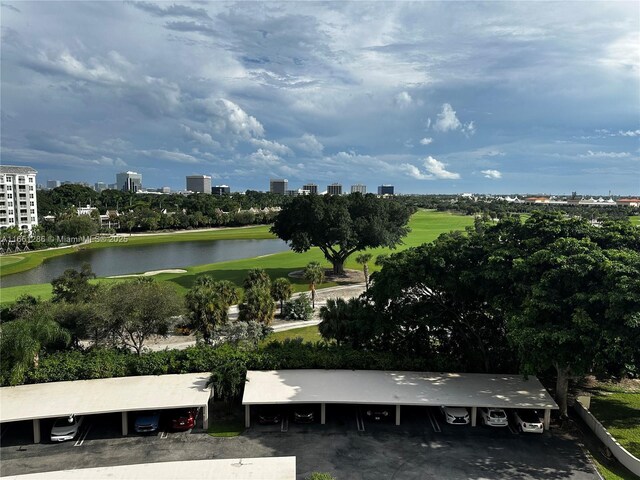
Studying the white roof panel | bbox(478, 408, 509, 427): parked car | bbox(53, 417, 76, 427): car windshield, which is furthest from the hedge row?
the white roof panel

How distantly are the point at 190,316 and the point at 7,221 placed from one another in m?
104

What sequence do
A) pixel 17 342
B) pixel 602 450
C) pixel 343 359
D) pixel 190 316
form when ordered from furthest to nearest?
1. pixel 190 316
2. pixel 343 359
3. pixel 17 342
4. pixel 602 450

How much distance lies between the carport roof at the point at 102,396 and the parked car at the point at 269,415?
2554 mm

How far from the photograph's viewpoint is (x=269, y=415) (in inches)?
839

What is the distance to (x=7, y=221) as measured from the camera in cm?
11156

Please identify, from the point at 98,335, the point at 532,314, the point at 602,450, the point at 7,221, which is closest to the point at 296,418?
the point at 532,314

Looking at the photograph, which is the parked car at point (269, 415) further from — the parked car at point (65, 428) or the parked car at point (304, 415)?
the parked car at point (65, 428)

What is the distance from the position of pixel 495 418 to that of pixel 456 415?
5.45 ft

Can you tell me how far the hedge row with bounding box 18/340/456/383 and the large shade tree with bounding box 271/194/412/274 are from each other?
98.6 feet

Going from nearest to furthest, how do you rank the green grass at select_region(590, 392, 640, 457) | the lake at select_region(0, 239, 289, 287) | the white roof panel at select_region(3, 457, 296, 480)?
the white roof panel at select_region(3, 457, 296, 480) → the green grass at select_region(590, 392, 640, 457) → the lake at select_region(0, 239, 289, 287)

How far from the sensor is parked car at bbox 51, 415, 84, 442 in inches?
771

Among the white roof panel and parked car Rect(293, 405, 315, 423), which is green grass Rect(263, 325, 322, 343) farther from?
the white roof panel

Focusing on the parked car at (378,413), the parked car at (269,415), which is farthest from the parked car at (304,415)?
the parked car at (378,413)

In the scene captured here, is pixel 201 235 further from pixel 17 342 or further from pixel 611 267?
pixel 611 267
